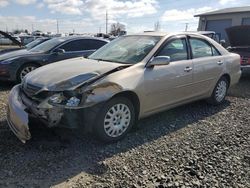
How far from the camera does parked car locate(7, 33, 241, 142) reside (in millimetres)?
3605

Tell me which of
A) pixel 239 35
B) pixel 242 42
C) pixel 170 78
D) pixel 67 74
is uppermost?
pixel 239 35

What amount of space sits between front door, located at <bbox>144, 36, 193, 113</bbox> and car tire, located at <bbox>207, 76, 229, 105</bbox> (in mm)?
1004

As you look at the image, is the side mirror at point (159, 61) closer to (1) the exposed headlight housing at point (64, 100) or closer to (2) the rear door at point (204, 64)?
(2) the rear door at point (204, 64)

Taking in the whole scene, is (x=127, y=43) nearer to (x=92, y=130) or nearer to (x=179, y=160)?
(x=92, y=130)

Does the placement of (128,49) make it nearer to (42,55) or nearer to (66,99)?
(66,99)

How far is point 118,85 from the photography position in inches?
152

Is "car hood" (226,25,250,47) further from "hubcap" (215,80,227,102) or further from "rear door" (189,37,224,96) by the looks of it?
"rear door" (189,37,224,96)

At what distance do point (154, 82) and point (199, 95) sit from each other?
60.1 inches

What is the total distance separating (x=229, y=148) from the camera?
13.2 ft

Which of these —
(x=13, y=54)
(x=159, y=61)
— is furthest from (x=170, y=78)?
(x=13, y=54)

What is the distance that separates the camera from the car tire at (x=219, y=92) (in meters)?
5.94

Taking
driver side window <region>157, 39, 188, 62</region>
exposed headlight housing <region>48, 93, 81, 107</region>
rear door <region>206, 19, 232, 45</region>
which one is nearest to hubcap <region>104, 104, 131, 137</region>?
exposed headlight housing <region>48, 93, 81, 107</region>

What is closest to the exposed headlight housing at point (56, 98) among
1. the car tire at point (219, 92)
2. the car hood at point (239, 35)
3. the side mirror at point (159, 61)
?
the side mirror at point (159, 61)

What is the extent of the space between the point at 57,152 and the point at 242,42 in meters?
A: 8.15
